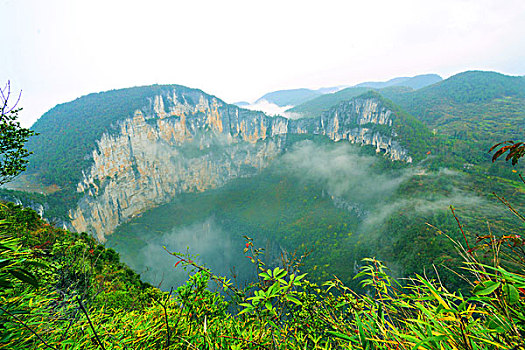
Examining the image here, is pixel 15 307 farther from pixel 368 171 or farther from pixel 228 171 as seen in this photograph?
pixel 228 171

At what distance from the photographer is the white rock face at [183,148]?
59.3 metres

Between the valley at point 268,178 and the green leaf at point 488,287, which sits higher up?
the green leaf at point 488,287

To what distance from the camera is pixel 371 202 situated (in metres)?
60.2

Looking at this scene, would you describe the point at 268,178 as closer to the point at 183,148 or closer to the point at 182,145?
the point at 183,148

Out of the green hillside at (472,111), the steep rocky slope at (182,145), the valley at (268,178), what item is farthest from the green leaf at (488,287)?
the green hillside at (472,111)

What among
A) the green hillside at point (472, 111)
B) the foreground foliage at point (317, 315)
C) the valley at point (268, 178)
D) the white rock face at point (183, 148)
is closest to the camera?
the foreground foliage at point (317, 315)

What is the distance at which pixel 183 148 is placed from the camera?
91.5 metres

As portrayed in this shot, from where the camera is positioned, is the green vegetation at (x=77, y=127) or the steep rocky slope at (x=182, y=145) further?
the steep rocky slope at (x=182, y=145)

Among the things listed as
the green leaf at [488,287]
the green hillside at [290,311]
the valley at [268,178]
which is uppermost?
the green leaf at [488,287]

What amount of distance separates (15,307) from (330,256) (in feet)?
175

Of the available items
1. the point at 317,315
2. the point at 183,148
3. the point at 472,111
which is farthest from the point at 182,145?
the point at 472,111

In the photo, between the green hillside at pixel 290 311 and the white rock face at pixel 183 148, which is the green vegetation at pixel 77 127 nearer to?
the white rock face at pixel 183 148

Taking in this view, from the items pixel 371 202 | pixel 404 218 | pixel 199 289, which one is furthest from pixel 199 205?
pixel 199 289

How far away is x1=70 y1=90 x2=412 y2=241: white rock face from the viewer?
2335 inches
